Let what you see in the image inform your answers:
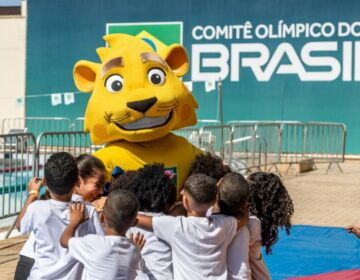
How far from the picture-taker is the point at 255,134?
14.8m

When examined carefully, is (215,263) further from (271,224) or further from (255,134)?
(255,134)

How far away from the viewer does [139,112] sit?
19.2 ft

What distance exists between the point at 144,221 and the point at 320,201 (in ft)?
28.5

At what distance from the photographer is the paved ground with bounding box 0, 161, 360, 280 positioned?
8.02m

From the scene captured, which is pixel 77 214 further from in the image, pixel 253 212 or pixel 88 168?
pixel 253 212

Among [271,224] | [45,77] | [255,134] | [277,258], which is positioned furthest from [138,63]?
[45,77]

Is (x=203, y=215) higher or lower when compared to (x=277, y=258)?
higher

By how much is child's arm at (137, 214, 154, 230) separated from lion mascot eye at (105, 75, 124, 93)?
2.33 meters

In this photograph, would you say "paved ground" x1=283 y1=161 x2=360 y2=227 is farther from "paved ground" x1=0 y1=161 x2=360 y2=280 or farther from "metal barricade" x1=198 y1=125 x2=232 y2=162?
"metal barricade" x1=198 y1=125 x2=232 y2=162

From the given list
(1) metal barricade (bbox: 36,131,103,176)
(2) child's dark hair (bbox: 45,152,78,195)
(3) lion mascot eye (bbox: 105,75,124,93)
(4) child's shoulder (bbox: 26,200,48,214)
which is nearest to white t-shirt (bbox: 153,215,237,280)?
(2) child's dark hair (bbox: 45,152,78,195)

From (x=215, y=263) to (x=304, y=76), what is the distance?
54.5ft

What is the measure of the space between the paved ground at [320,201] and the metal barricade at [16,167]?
637 mm

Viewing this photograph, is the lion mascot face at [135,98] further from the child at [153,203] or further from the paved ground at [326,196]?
the paved ground at [326,196]

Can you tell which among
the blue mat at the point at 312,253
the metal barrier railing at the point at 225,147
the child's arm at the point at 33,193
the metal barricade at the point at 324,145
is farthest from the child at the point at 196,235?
the metal barricade at the point at 324,145
